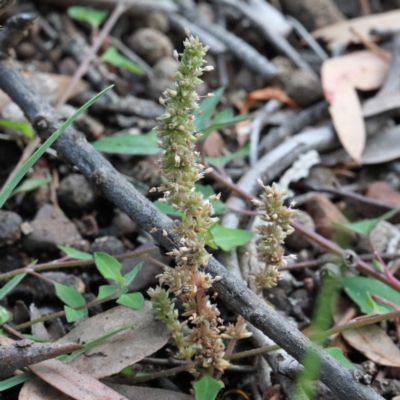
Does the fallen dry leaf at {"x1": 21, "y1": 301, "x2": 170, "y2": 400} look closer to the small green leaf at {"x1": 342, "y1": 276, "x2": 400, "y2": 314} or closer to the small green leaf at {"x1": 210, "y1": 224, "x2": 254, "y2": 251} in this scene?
the small green leaf at {"x1": 210, "y1": 224, "x2": 254, "y2": 251}

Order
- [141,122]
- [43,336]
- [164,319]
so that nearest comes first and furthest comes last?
[164,319] → [43,336] → [141,122]

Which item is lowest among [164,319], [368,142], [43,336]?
[43,336]

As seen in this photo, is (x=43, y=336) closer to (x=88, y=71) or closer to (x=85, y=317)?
(x=85, y=317)

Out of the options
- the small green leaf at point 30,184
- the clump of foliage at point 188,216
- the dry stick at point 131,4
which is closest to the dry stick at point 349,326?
the clump of foliage at point 188,216

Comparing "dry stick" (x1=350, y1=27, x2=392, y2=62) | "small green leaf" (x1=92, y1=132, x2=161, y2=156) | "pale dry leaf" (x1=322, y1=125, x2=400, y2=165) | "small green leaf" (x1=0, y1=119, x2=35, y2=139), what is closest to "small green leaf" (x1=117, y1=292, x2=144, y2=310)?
"small green leaf" (x1=92, y1=132, x2=161, y2=156)

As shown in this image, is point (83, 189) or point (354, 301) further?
point (83, 189)

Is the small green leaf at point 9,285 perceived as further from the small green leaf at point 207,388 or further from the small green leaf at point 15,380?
the small green leaf at point 207,388

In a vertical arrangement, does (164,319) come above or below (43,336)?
above

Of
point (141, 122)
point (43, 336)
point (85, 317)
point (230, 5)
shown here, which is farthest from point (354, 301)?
point (230, 5)
